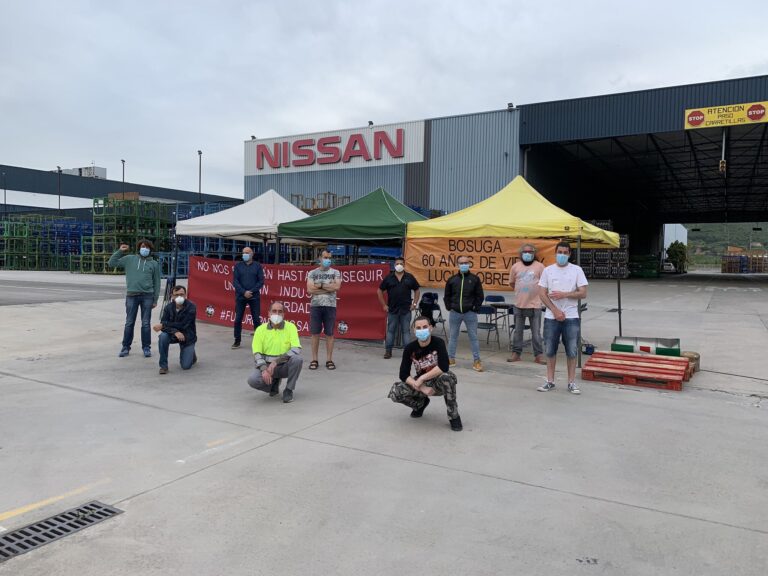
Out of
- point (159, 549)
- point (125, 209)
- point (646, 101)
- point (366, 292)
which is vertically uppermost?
point (646, 101)

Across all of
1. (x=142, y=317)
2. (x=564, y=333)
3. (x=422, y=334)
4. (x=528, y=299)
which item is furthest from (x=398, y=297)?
(x=142, y=317)

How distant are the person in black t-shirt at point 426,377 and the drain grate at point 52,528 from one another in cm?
287

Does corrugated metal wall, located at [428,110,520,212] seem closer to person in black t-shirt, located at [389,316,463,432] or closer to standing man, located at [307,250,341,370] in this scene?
standing man, located at [307,250,341,370]

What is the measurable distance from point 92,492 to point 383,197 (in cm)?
861

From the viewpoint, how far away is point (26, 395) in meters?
6.56

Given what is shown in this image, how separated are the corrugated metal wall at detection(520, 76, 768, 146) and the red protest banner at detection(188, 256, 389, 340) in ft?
68.8

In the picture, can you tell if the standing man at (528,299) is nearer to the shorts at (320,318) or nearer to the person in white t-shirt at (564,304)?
the person in white t-shirt at (564,304)

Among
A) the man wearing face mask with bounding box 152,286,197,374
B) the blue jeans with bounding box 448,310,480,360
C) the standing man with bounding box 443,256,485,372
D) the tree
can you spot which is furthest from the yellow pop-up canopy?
the tree

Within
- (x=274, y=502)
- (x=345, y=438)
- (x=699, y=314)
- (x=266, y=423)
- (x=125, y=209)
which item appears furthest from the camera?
(x=125, y=209)

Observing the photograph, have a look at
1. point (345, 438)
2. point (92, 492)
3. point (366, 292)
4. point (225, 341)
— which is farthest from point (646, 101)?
point (92, 492)

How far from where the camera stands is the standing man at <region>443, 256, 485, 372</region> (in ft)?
27.1

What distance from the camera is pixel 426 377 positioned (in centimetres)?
552

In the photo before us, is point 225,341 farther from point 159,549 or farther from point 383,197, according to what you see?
point 159,549

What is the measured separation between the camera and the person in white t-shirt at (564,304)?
6.93 meters
